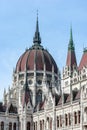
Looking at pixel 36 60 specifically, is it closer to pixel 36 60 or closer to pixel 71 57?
pixel 36 60

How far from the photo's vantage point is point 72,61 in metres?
116

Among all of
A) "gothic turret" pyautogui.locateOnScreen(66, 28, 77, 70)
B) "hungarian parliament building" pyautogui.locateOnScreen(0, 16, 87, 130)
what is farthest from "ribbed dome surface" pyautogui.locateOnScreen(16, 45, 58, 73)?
"gothic turret" pyautogui.locateOnScreen(66, 28, 77, 70)

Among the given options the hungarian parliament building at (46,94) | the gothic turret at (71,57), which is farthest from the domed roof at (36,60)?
the gothic turret at (71,57)

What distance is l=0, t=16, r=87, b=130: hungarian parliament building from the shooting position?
280 feet

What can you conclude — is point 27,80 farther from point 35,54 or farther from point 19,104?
point 19,104

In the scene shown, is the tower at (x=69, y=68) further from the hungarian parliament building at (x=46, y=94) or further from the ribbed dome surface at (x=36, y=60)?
the ribbed dome surface at (x=36, y=60)

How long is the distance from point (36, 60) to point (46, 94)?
1939cm

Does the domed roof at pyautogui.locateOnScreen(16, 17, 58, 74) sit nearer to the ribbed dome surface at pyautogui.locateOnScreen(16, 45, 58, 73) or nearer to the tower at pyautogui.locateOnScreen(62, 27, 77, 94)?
the ribbed dome surface at pyautogui.locateOnScreen(16, 45, 58, 73)

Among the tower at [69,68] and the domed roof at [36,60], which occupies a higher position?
Result: the domed roof at [36,60]

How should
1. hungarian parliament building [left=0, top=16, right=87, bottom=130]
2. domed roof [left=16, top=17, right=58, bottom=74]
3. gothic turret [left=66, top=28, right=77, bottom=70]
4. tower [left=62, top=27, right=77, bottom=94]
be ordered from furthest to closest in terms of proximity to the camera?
domed roof [left=16, top=17, right=58, bottom=74]
gothic turret [left=66, top=28, right=77, bottom=70]
tower [left=62, top=27, right=77, bottom=94]
hungarian parliament building [left=0, top=16, right=87, bottom=130]

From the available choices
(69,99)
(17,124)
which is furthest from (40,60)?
(69,99)

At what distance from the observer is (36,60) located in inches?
5172

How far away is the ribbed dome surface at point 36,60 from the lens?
429 feet

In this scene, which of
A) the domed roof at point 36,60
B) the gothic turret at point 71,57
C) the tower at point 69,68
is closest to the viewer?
the tower at point 69,68
